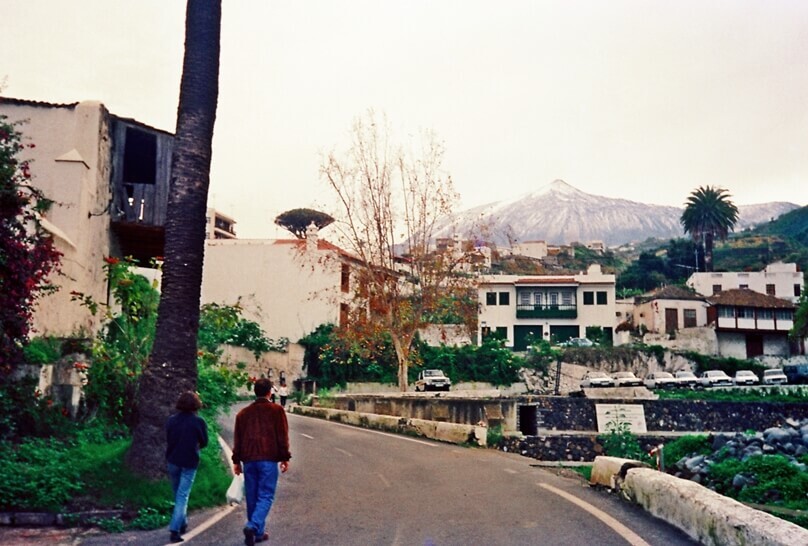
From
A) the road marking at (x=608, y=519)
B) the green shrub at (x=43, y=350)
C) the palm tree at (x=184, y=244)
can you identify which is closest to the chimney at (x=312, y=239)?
the green shrub at (x=43, y=350)

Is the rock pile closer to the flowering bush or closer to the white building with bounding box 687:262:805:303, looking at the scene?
the flowering bush

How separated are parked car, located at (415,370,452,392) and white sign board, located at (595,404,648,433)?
39.5 feet

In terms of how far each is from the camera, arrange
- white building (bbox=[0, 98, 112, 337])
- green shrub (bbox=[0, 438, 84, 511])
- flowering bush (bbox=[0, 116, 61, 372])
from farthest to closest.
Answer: white building (bbox=[0, 98, 112, 337])
flowering bush (bbox=[0, 116, 61, 372])
green shrub (bbox=[0, 438, 84, 511])

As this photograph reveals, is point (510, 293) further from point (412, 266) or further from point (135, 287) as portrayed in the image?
point (135, 287)

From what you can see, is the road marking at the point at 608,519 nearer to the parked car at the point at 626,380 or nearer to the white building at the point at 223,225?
the parked car at the point at 626,380

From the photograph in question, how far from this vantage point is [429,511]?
10086mm

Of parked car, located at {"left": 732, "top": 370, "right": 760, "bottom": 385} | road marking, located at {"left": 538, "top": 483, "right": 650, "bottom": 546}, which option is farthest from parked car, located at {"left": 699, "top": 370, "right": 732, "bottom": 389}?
road marking, located at {"left": 538, "top": 483, "right": 650, "bottom": 546}

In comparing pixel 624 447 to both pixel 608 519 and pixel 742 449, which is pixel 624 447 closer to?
pixel 742 449

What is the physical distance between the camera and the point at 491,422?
23.6 meters

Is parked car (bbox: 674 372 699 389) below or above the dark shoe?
above

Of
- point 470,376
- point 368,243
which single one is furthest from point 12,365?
point 470,376

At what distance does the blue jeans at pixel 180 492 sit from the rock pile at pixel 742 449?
9.88 metres

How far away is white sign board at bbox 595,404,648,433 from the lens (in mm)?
35750

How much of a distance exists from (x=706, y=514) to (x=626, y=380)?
47.1 metres
